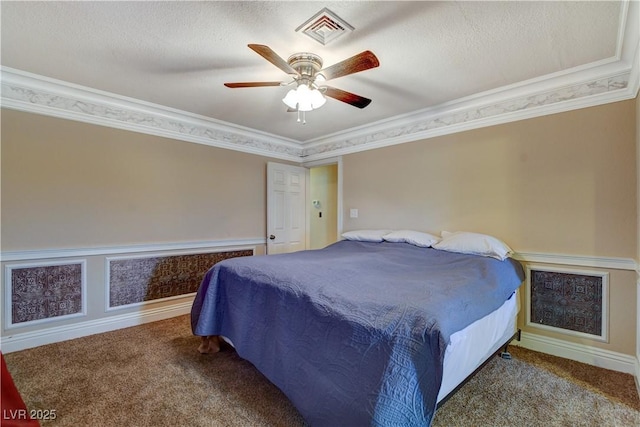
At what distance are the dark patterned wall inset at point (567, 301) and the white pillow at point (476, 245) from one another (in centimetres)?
40

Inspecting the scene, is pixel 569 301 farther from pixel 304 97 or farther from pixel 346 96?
pixel 304 97

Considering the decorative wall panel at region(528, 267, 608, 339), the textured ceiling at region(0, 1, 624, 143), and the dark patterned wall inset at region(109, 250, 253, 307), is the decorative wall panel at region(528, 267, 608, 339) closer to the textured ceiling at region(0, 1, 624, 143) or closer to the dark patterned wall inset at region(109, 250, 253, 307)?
the textured ceiling at region(0, 1, 624, 143)

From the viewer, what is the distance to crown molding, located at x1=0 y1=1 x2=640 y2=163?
220cm

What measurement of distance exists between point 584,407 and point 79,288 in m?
4.13

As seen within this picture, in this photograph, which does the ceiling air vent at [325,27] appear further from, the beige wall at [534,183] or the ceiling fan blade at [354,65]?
the beige wall at [534,183]

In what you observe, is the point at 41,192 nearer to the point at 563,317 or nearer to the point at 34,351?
the point at 34,351

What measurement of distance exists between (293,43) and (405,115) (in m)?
1.81

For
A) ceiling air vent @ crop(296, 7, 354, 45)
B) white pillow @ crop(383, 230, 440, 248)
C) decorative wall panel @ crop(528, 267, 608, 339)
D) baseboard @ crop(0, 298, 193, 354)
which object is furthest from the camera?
white pillow @ crop(383, 230, 440, 248)

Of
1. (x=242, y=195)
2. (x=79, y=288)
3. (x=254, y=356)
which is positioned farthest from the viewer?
(x=242, y=195)

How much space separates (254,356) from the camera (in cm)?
192

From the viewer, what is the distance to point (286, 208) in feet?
14.7

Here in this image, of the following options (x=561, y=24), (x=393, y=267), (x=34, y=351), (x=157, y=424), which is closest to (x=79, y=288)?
(x=34, y=351)

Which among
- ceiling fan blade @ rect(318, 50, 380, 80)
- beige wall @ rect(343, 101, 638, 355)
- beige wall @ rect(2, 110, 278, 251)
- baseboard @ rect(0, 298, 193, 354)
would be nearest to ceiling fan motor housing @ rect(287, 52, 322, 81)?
ceiling fan blade @ rect(318, 50, 380, 80)

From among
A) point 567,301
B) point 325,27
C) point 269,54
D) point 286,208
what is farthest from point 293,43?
point 567,301
